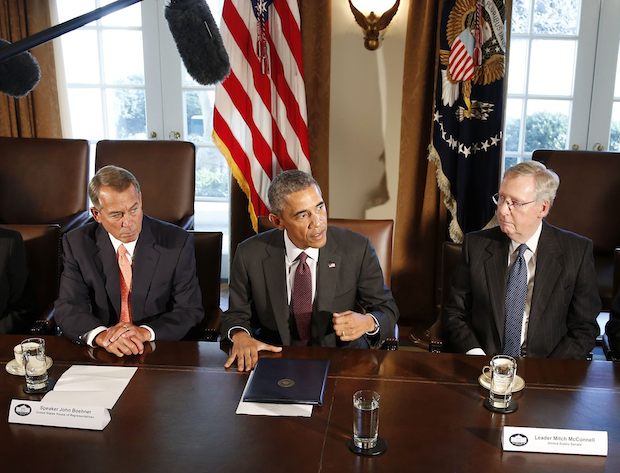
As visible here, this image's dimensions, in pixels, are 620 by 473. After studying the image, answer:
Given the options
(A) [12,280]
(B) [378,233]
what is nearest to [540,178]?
(B) [378,233]

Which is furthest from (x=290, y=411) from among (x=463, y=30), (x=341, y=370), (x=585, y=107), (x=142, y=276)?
(x=585, y=107)

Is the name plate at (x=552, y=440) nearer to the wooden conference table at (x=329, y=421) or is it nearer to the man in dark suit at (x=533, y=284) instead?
the wooden conference table at (x=329, y=421)

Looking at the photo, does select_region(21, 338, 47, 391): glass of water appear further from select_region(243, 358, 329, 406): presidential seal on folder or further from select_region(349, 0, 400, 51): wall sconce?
select_region(349, 0, 400, 51): wall sconce

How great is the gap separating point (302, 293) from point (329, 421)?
810 millimetres

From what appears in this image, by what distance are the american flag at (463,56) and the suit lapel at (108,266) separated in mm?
2084

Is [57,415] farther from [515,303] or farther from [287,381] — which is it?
[515,303]

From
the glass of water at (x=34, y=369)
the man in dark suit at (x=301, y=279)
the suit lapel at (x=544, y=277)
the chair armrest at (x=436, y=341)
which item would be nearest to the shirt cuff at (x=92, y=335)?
the glass of water at (x=34, y=369)

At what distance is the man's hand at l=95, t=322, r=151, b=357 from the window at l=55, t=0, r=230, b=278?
2.50m

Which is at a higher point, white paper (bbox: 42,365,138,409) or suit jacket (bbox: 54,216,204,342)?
suit jacket (bbox: 54,216,204,342)

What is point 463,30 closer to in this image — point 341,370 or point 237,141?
point 237,141

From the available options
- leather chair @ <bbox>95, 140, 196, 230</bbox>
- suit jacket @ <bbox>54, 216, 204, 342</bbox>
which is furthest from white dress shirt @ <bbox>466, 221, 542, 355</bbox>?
leather chair @ <bbox>95, 140, 196, 230</bbox>

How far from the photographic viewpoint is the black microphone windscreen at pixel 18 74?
132 centimetres

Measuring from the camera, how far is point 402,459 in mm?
1533

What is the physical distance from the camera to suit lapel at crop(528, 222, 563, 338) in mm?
2410
